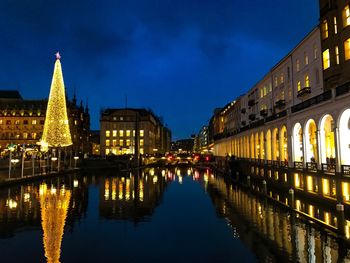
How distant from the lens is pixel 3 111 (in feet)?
497

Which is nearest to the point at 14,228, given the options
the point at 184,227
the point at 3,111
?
the point at 184,227

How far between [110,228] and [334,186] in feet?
60.7

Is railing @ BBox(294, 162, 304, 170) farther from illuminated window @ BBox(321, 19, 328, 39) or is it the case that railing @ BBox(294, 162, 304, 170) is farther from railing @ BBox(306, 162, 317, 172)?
illuminated window @ BBox(321, 19, 328, 39)

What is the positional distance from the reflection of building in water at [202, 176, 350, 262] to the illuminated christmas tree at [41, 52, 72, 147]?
41495 millimetres

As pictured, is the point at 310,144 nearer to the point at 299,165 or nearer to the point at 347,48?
the point at 299,165

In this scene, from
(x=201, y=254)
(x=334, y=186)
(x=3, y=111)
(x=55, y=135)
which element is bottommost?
(x=201, y=254)

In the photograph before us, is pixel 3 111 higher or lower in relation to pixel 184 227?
higher

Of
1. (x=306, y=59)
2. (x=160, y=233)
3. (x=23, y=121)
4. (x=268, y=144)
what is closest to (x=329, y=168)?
(x=160, y=233)

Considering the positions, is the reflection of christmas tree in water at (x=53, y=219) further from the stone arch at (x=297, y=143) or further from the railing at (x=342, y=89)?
the stone arch at (x=297, y=143)

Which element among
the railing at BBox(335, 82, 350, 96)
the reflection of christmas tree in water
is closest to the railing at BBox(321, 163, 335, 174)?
the railing at BBox(335, 82, 350, 96)

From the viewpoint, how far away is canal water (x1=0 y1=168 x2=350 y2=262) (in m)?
16.4

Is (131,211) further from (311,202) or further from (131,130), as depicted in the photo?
(131,130)

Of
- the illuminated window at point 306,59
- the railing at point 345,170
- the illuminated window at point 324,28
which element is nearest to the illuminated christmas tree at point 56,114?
the illuminated window at point 306,59

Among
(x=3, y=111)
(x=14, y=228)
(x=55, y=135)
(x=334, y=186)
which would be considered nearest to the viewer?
(x=14, y=228)
